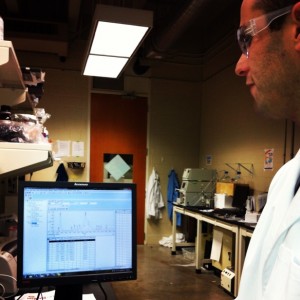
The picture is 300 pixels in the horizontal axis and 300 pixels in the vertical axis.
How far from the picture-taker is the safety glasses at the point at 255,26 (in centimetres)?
75

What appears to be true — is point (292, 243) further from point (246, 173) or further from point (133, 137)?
point (133, 137)

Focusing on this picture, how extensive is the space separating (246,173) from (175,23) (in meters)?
2.26

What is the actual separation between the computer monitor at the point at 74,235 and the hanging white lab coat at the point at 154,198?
4.59m

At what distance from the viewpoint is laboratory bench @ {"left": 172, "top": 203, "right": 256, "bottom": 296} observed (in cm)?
358

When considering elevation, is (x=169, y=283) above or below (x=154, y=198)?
below

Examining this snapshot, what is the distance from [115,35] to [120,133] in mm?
3033

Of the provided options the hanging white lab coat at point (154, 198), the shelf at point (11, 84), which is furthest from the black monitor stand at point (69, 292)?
the hanging white lab coat at point (154, 198)

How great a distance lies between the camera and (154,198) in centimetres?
595

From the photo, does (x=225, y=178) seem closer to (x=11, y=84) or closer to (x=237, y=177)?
(x=237, y=177)

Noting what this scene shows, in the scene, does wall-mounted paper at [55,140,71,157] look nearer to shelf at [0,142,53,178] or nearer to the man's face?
shelf at [0,142,53,178]

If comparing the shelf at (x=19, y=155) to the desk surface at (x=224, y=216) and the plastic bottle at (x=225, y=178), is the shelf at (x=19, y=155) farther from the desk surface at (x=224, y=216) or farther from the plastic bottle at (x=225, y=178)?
the plastic bottle at (x=225, y=178)

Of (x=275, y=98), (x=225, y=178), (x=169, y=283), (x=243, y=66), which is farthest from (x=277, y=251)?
(x=225, y=178)

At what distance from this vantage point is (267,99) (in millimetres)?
809

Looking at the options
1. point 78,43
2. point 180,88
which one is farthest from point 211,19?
point 78,43
